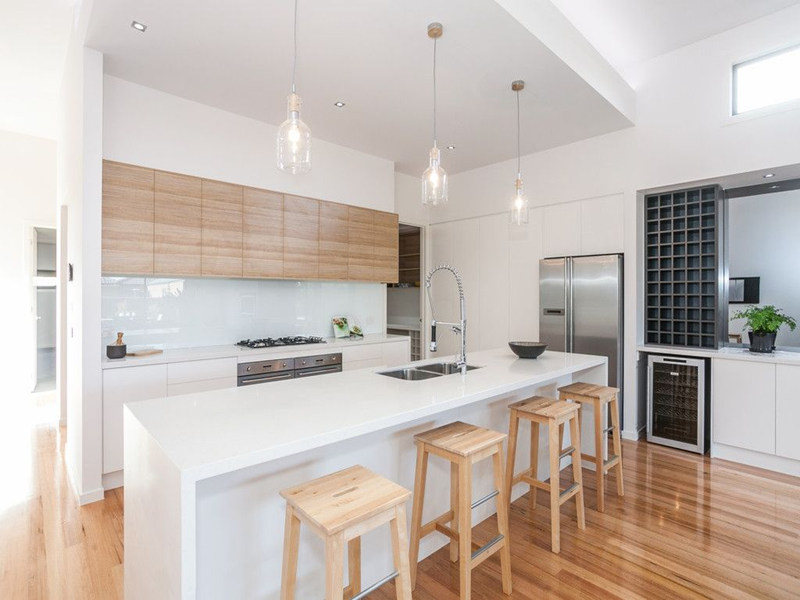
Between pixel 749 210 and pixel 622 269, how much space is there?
1324 millimetres

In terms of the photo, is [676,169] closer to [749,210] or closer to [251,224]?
[749,210]

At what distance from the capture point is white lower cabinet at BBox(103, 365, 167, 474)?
9.20 ft

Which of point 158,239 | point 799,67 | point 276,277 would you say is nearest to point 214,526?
point 158,239

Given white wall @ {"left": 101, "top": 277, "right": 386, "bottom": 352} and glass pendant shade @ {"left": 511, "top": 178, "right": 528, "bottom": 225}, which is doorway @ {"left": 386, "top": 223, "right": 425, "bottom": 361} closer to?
white wall @ {"left": 101, "top": 277, "right": 386, "bottom": 352}

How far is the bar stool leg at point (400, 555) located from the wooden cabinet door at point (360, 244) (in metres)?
3.30

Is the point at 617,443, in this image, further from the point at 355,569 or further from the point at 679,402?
the point at 355,569

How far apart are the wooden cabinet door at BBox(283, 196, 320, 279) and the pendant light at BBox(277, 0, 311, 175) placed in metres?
2.01

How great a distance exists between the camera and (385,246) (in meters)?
4.88

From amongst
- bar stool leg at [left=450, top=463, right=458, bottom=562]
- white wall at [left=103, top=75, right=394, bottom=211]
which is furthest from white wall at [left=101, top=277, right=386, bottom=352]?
bar stool leg at [left=450, top=463, right=458, bottom=562]

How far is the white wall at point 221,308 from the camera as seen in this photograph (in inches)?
133

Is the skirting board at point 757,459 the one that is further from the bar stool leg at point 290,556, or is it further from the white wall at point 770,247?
the bar stool leg at point 290,556

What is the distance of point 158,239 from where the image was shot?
126 inches

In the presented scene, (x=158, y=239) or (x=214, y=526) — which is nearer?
(x=214, y=526)

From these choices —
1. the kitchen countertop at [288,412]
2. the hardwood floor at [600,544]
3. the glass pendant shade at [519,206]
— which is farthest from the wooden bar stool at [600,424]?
the glass pendant shade at [519,206]
